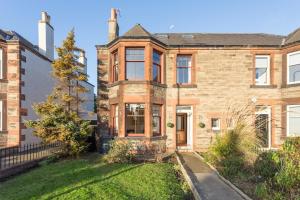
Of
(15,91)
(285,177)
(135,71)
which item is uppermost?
(135,71)

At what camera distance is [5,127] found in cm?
1177

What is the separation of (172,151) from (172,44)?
7073 mm


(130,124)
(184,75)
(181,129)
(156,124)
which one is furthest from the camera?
(181,129)

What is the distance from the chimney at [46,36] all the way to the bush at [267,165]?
16727 mm

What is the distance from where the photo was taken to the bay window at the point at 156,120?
1231 cm

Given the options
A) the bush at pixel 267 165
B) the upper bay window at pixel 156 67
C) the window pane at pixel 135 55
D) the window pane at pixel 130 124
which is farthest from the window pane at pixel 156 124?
the bush at pixel 267 165

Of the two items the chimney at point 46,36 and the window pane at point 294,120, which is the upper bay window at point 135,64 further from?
the window pane at point 294,120

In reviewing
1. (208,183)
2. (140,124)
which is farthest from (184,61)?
(208,183)

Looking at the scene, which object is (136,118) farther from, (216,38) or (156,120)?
(216,38)

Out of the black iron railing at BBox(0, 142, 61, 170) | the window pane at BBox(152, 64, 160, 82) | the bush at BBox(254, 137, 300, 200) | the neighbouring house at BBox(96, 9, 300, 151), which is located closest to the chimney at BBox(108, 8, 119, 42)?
the neighbouring house at BBox(96, 9, 300, 151)

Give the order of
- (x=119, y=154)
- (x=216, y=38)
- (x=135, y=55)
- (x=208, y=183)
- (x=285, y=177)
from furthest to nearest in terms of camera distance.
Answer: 1. (x=216, y=38)
2. (x=135, y=55)
3. (x=119, y=154)
4. (x=208, y=183)
5. (x=285, y=177)

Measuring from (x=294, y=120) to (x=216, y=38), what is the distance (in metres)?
7.51

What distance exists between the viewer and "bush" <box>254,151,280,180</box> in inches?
303

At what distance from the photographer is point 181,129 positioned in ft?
45.7
